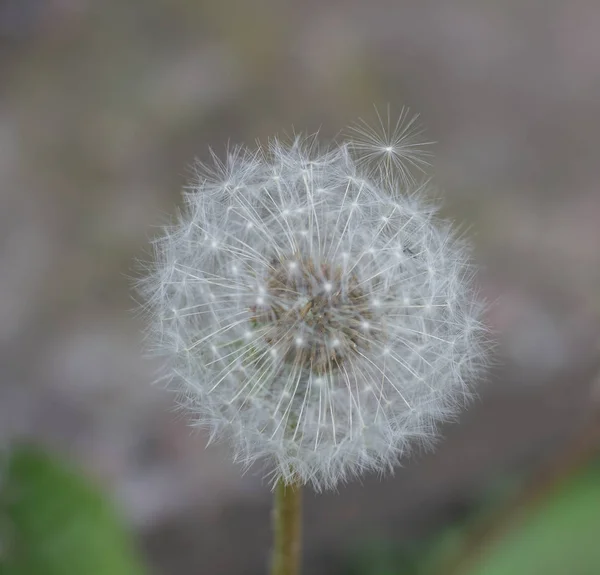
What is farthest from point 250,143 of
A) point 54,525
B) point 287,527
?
point 287,527

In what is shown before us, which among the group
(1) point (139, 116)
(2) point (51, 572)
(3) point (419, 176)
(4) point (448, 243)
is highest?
(1) point (139, 116)

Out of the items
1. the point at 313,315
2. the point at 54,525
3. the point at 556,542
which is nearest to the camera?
the point at 313,315

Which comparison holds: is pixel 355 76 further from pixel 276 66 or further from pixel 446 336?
pixel 446 336

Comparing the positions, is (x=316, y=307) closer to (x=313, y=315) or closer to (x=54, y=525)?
(x=313, y=315)

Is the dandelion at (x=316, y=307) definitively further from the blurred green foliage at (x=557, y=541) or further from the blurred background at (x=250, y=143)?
the blurred background at (x=250, y=143)

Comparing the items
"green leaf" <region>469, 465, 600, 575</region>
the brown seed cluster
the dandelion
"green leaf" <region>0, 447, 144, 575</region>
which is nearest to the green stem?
the dandelion

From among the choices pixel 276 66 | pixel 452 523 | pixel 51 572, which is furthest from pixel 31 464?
pixel 276 66

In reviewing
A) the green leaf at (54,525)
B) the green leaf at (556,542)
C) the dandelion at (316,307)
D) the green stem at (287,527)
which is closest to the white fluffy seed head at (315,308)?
the dandelion at (316,307)
